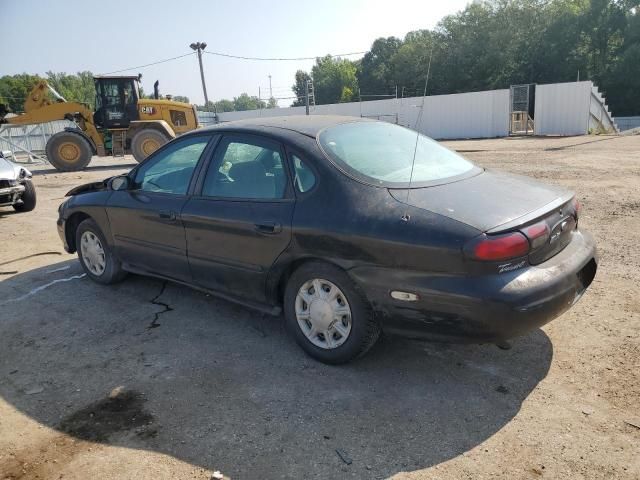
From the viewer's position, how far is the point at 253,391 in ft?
10.1

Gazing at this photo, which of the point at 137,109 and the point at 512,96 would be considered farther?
the point at 512,96

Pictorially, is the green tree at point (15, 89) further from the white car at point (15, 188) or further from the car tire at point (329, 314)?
the car tire at point (329, 314)

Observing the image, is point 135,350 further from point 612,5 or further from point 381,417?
point 612,5

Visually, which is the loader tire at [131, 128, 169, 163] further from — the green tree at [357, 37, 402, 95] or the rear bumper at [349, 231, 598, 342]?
the green tree at [357, 37, 402, 95]

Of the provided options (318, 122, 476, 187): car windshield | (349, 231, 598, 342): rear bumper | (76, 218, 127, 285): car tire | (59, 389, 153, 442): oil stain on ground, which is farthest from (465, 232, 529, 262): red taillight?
(76, 218, 127, 285): car tire

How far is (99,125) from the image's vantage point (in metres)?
17.9

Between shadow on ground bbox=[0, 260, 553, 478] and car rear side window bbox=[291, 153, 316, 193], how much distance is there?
1.16 metres

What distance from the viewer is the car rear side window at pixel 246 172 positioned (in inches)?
136

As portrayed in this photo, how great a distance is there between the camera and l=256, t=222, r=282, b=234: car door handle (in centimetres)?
329

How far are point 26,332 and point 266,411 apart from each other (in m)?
2.43

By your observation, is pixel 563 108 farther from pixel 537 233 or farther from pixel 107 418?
pixel 107 418

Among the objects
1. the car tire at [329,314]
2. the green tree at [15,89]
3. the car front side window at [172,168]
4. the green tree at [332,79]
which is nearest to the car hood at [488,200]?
the car tire at [329,314]

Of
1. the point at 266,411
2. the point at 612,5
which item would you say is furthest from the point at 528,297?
the point at 612,5

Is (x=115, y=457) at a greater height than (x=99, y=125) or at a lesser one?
lesser
